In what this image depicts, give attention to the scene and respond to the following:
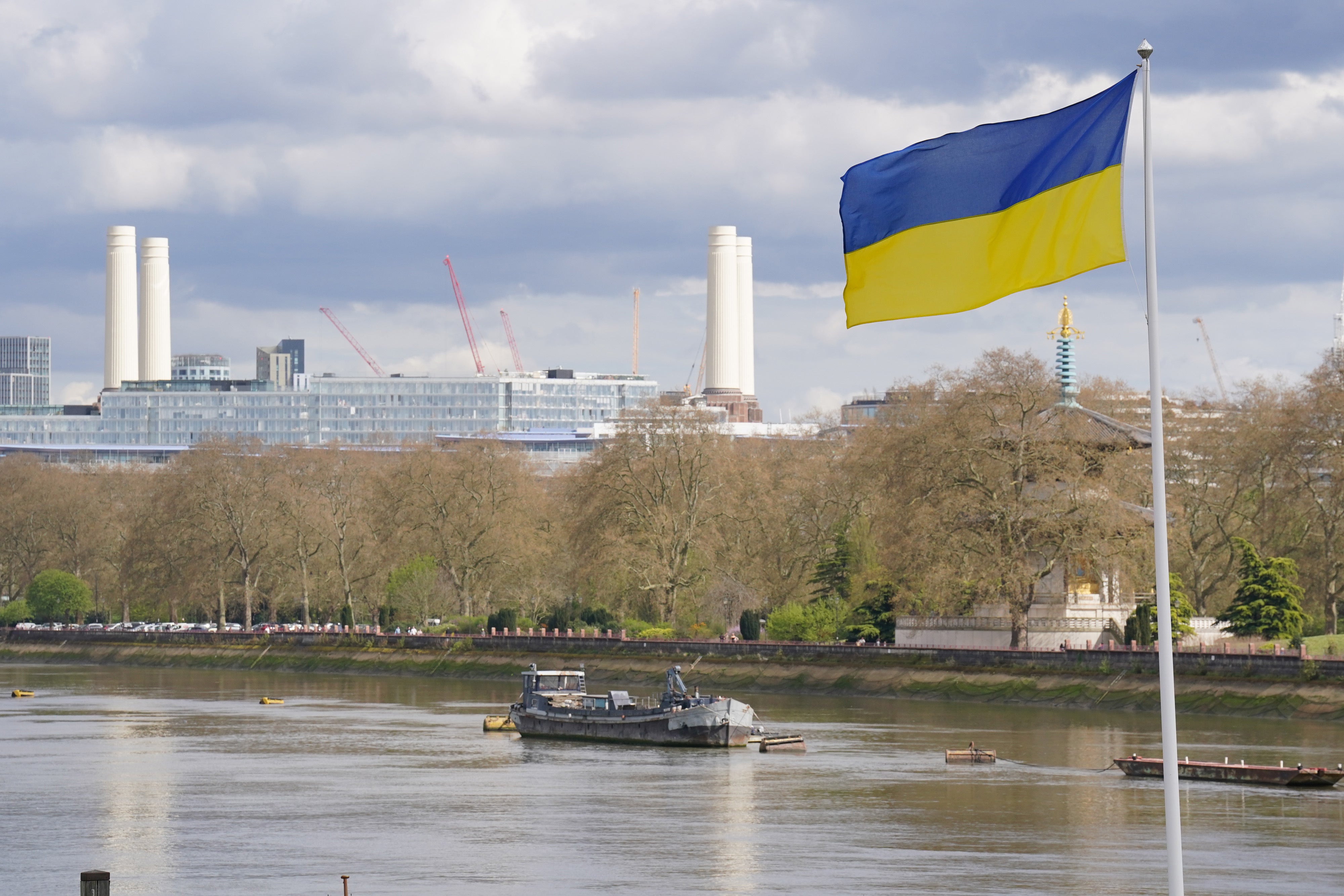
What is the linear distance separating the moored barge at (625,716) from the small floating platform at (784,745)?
167cm

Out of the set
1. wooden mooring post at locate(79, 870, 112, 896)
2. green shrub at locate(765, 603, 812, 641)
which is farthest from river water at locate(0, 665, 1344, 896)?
green shrub at locate(765, 603, 812, 641)

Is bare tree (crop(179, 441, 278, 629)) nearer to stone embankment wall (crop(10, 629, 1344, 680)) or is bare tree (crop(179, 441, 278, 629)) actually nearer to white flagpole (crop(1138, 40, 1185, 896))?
stone embankment wall (crop(10, 629, 1344, 680))

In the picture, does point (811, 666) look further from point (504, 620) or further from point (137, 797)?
point (137, 797)

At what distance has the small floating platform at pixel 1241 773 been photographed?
5019cm

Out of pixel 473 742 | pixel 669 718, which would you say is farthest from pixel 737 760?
pixel 473 742

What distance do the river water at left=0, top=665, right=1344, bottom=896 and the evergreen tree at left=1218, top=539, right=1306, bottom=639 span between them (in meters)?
9.90

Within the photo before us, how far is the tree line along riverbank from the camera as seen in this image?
72250mm

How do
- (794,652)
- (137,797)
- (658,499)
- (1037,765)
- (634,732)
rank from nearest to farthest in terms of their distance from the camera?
1. (137,797)
2. (1037,765)
3. (634,732)
4. (794,652)
5. (658,499)

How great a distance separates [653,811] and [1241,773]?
16.1 m

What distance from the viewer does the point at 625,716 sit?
71.1 metres

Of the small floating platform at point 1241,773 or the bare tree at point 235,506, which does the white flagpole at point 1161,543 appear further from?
the bare tree at point 235,506

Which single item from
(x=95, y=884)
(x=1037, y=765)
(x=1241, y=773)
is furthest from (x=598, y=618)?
(x=95, y=884)

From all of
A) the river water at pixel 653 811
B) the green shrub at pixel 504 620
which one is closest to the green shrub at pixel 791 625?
the river water at pixel 653 811

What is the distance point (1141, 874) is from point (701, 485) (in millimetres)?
75547
